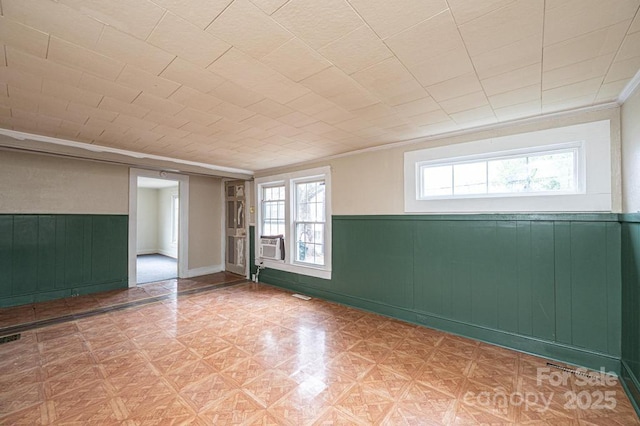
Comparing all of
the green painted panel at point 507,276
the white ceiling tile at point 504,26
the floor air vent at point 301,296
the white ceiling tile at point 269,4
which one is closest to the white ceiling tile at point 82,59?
the white ceiling tile at point 269,4

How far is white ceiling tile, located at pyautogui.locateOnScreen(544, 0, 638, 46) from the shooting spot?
4.43 ft

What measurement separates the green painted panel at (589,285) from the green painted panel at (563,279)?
0.03 metres

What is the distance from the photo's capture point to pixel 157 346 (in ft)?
9.82

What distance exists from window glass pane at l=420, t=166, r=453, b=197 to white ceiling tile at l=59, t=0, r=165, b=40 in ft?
10.8

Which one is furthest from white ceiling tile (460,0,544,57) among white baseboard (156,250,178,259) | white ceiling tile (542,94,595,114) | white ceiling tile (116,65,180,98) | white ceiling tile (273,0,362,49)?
white baseboard (156,250,178,259)

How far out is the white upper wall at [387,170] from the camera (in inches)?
102

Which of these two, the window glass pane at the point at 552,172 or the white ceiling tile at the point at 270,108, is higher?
the white ceiling tile at the point at 270,108

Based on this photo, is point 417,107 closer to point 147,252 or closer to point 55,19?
point 55,19

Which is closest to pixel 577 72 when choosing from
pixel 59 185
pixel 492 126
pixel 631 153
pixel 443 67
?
pixel 631 153

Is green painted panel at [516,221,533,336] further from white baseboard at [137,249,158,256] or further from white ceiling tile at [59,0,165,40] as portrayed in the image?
white baseboard at [137,249,158,256]

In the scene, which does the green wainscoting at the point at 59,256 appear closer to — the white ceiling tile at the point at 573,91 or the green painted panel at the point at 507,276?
the green painted panel at the point at 507,276

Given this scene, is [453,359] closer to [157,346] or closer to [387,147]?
[387,147]

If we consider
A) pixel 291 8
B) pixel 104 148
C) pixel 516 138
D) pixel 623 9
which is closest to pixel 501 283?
pixel 516 138

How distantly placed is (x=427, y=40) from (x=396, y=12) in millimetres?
331
